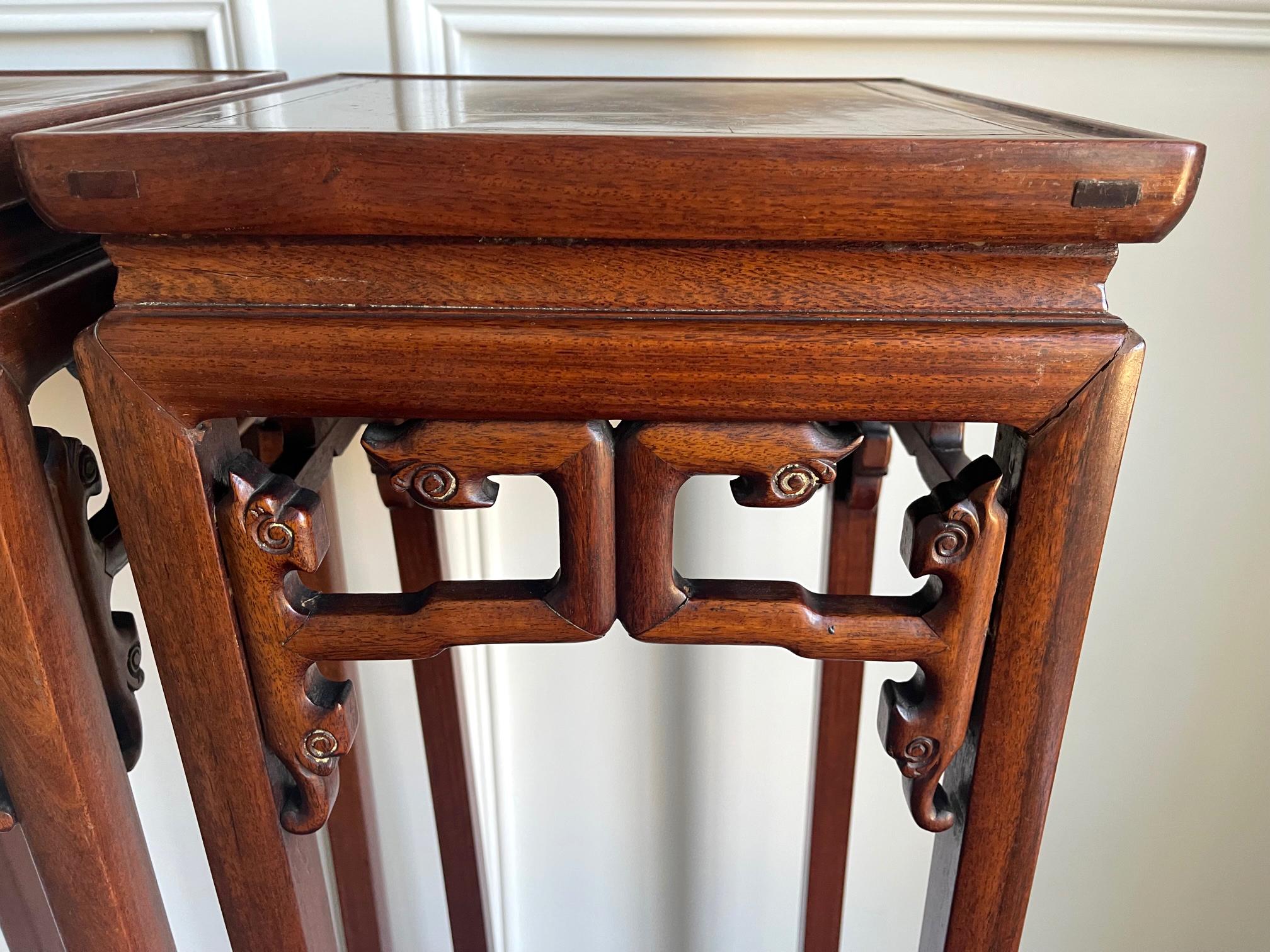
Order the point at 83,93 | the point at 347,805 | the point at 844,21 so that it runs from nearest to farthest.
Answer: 1. the point at 83,93
2. the point at 844,21
3. the point at 347,805

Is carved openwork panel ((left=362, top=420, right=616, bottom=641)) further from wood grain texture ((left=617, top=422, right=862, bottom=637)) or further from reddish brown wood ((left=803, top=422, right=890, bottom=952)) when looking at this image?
reddish brown wood ((left=803, top=422, right=890, bottom=952))

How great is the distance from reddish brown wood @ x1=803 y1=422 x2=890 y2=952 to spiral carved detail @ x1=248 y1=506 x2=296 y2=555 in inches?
13.5

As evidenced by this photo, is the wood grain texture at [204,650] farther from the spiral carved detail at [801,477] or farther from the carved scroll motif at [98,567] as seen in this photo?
the spiral carved detail at [801,477]

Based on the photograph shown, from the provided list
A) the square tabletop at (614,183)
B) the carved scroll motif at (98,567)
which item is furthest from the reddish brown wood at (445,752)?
the square tabletop at (614,183)

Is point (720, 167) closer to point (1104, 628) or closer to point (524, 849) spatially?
point (1104, 628)

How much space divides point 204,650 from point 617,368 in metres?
0.17

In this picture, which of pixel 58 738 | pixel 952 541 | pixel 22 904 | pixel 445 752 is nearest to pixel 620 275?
pixel 952 541

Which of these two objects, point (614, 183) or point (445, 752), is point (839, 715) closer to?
point (445, 752)

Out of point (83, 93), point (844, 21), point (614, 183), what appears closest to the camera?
point (614, 183)

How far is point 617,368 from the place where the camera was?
0.29 meters

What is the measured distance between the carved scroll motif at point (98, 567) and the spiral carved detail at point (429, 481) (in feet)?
0.36

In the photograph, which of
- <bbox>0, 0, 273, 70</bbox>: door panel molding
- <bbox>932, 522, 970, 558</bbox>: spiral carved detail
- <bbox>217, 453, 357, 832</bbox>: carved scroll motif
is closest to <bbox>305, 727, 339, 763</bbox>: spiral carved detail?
<bbox>217, 453, 357, 832</bbox>: carved scroll motif

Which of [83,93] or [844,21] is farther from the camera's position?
[844,21]

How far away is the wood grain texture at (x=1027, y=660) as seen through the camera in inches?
11.6
